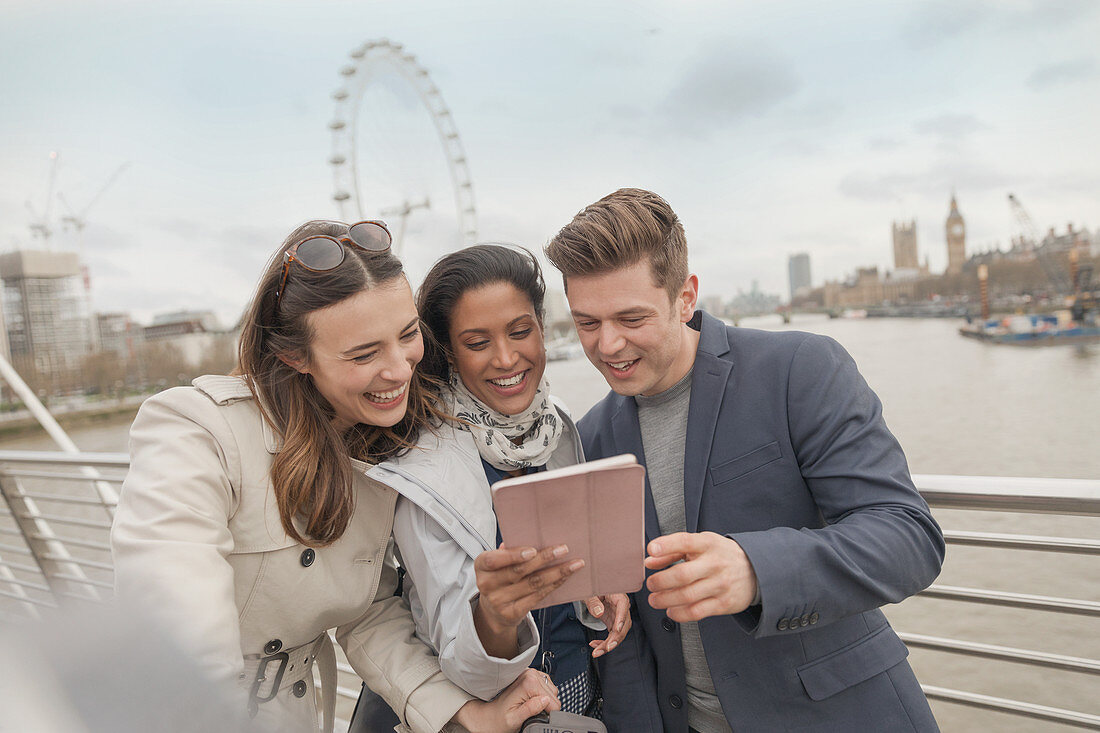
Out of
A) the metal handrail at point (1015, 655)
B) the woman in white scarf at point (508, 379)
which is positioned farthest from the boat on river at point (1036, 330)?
the woman in white scarf at point (508, 379)

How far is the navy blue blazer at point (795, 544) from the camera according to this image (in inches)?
47.8

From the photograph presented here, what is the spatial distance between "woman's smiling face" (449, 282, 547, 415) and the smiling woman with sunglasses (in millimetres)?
182

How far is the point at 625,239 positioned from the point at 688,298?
252 millimetres

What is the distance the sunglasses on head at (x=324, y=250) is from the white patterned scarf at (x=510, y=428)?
42 cm

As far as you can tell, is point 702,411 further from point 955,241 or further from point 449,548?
point 955,241

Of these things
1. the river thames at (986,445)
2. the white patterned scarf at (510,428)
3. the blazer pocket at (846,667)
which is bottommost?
the river thames at (986,445)

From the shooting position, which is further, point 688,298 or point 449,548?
point 688,298

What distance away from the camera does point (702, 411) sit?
1540 millimetres

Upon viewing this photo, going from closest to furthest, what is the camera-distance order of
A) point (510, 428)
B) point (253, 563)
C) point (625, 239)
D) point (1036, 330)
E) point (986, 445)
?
point (253, 563) → point (625, 239) → point (510, 428) → point (1036, 330) → point (986, 445)

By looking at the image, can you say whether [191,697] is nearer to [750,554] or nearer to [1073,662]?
[750,554]

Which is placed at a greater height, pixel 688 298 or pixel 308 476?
pixel 688 298

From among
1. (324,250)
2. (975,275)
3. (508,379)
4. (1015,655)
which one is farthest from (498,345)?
(975,275)

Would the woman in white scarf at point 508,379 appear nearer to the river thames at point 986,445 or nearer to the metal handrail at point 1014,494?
the river thames at point 986,445

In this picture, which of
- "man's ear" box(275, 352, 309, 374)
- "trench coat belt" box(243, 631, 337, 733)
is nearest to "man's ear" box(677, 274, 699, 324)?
"man's ear" box(275, 352, 309, 374)
